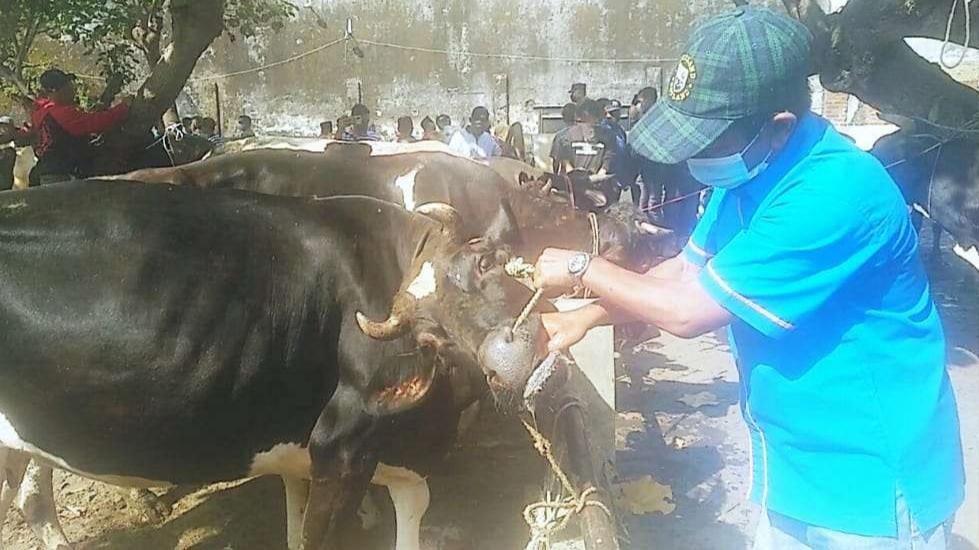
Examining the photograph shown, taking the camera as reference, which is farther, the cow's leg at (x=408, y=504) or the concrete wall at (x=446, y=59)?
the concrete wall at (x=446, y=59)

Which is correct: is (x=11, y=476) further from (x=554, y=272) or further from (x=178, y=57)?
(x=178, y=57)

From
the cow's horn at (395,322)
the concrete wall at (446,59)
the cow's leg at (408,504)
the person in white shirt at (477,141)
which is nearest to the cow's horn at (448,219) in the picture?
the cow's horn at (395,322)

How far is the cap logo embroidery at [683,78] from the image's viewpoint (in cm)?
218

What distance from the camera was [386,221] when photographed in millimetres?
4109

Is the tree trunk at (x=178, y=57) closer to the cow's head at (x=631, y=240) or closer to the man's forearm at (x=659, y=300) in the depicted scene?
the cow's head at (x=631, y=240)

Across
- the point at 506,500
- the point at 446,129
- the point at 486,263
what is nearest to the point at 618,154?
the point at 506,500

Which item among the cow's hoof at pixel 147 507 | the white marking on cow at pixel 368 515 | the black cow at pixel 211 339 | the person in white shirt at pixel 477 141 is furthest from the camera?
the person in white shirt at pixel 477 141

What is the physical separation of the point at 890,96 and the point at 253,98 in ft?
64.1

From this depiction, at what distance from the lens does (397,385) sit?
151 inches

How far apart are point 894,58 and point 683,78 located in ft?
21.1

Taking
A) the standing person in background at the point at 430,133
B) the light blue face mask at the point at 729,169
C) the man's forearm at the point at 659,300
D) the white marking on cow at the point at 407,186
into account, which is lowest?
the standing person in background at the point at 430,133

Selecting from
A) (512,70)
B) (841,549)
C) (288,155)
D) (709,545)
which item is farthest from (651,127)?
(512,70)

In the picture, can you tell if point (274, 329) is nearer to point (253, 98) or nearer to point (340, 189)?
point (340, 189)

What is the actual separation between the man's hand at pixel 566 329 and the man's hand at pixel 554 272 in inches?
6.7
